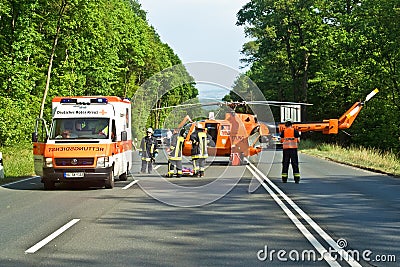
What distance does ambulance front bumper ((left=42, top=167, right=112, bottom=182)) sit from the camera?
56.9 ft

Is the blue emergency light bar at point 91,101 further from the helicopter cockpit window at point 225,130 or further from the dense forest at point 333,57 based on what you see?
the dense forest at point 333,57

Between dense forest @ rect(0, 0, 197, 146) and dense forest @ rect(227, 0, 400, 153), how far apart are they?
14765mm

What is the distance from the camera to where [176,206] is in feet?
46.4

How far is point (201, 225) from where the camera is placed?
11203 mm

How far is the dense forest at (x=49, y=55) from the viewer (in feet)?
127

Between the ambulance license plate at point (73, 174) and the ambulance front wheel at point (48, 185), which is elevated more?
the ambulance license plate at point (73, 174)

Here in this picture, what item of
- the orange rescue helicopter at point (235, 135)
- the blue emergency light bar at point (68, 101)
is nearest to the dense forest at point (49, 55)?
the orange rescue helicopter at point (235, 135)

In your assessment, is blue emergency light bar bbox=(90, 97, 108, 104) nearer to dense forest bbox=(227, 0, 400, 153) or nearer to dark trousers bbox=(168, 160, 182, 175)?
dark trousers bbox=(168, 160, 182, 175)

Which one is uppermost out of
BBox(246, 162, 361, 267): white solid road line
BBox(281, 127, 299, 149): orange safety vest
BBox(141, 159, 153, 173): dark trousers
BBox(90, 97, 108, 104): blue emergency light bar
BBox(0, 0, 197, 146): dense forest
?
BBox(0, 0, 197, 146): dense forest

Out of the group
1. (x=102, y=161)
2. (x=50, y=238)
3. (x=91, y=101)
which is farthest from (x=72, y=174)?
(x=50, y=238)

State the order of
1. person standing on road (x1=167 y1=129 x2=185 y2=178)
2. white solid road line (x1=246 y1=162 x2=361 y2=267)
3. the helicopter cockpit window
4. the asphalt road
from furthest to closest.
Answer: the helicopter cockpit window < person standing on road (x1=167 y1=129 x2=185 y2=178) < the asphalt road < white solid road line (x1=246 y1=162 x2=361 y2=267)

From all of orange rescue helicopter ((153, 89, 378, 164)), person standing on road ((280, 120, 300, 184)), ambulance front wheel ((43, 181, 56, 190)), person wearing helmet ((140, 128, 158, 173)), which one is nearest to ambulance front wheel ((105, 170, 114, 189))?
ambulance front wheel ((43, 181, 56, 190))

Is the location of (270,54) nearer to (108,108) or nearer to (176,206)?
(108,108)

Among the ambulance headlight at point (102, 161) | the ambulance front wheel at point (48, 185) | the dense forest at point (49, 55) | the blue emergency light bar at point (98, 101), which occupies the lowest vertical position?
the ambulance front wheel at point (48, 185)
